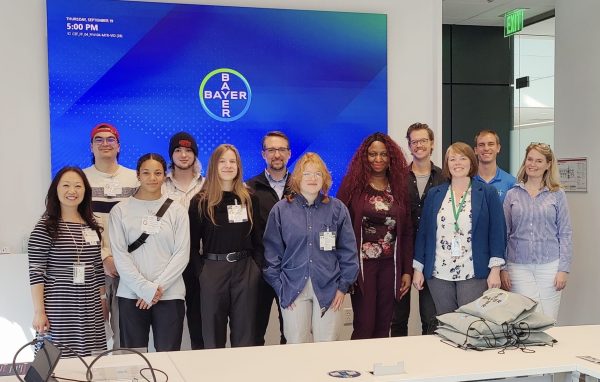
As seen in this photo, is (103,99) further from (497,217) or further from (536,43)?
(536,43)

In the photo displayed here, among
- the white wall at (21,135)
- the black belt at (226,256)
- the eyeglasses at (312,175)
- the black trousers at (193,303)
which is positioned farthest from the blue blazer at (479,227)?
the white wall at (21,135)

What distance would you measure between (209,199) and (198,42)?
4.93 ft

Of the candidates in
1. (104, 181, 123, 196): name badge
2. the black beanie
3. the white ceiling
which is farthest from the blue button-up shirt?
the white ceiling

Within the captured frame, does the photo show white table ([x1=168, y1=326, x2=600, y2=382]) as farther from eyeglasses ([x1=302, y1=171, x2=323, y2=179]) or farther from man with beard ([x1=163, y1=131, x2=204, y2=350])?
man with beard ([x1=163, y1=131, x2=204, y2=350])

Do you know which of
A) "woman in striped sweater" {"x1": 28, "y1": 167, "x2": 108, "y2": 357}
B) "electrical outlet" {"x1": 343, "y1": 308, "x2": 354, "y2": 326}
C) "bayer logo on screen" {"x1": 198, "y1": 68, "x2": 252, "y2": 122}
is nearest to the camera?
"woman in striped sweater" {"x1": 28, "y1": 167, "x2": 108, "y2": 357}

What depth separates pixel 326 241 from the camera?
11.8ft

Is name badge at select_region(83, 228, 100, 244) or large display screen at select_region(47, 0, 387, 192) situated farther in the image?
large display screen at select_region(47, 0, 387, 192)

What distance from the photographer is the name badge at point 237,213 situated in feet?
11.9

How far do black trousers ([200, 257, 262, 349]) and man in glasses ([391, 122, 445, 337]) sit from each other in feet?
3.39

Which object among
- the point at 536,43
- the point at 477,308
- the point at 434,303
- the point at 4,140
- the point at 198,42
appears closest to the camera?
the point at 477,308

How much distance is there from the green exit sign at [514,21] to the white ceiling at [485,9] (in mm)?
51

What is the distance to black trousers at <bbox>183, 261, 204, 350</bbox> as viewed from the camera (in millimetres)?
3742

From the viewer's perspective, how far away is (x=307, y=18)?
4820mm

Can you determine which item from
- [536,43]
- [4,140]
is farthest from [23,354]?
[536,43]
